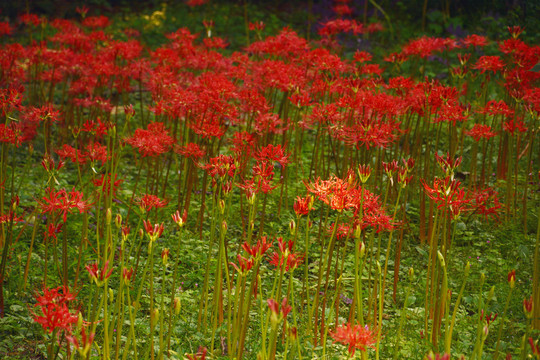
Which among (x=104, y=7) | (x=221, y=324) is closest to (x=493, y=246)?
(x=221, y=324)

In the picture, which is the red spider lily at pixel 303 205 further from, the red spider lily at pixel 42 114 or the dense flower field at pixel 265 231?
the red spider lily at pixel 42 114

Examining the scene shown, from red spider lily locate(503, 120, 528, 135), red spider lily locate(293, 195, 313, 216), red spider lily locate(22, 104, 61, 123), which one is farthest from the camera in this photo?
red spider lily locate(503, 120, 528, 135)

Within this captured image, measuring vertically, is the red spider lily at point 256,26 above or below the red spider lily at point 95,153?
above

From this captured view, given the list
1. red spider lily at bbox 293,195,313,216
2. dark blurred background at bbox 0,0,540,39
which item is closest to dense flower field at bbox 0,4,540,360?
red spider lily at bbox 293,195,313,216

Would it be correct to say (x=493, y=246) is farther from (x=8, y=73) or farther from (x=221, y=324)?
(x=8, y=73)

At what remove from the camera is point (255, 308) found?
3.12 meters

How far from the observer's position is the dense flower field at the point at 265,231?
2297mm

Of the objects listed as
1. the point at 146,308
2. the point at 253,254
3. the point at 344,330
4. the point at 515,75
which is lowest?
the point at 146,308

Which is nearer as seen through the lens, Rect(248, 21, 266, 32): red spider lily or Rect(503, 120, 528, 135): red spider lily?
Rect(503, 120, 528, 135): red spider lily

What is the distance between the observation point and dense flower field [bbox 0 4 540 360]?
2297 millimetres

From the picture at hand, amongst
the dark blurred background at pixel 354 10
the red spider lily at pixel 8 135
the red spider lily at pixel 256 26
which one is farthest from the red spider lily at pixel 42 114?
the dark blurred background at pixel 354 10

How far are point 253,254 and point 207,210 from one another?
2.11 meters

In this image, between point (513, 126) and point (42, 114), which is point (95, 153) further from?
point (513, 126)

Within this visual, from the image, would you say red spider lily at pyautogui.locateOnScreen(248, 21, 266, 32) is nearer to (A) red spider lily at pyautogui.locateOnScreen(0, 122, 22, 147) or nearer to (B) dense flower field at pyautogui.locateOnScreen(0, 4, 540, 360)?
(B) dense flower field at pyautogui.locateOnScreen(0, 4, 540, 360)
